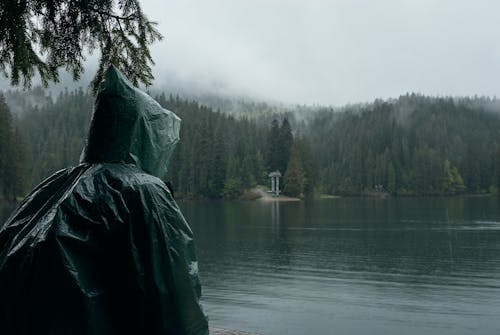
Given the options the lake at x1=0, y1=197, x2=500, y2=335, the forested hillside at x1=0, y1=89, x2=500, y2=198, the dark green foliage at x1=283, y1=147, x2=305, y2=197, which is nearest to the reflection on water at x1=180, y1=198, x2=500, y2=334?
the lake at x1=0, y1=197, x2=500, y2=335

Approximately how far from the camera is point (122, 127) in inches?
97.3

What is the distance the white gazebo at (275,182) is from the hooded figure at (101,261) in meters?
93.8

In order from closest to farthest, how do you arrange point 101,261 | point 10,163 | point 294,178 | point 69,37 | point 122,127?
point 101,261, point 122,127, point 69,37, point 10,163, point 294,178

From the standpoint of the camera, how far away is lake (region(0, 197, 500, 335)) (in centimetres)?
1324

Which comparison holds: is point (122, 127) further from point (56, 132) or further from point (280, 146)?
point (56, 132)

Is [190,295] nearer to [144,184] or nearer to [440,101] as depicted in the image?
[144,184]

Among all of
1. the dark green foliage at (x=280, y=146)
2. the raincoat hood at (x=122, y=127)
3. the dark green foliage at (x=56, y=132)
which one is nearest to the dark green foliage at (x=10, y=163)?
the dark green foliage at (x=56, y=132)

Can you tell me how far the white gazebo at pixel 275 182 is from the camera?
96375mm

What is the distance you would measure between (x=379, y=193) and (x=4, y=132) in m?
93.4

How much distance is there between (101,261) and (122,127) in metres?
0.72

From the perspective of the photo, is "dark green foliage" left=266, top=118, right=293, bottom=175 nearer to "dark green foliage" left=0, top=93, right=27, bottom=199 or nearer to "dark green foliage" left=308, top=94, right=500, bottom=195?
"dark green foliage" left=308, top=94, right=500, bottom=195

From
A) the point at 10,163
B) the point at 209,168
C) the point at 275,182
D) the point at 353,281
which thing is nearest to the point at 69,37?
the point at 353,281

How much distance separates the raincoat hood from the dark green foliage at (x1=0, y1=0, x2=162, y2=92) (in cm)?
→ 287

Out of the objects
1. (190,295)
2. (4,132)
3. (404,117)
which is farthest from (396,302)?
(404,117)
